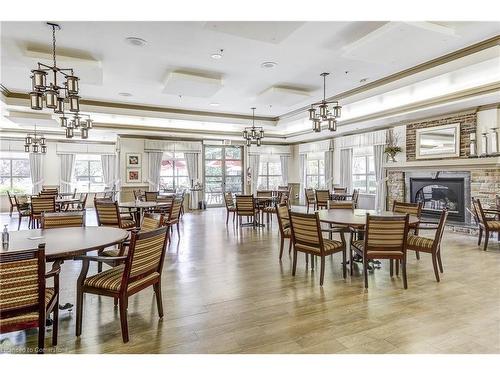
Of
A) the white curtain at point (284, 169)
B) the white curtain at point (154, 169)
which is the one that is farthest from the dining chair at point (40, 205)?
the white curtain at point (284, 169)

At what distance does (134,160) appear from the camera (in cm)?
1094

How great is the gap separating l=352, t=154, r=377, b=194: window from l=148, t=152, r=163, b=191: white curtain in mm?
6940

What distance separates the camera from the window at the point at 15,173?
36.7ft

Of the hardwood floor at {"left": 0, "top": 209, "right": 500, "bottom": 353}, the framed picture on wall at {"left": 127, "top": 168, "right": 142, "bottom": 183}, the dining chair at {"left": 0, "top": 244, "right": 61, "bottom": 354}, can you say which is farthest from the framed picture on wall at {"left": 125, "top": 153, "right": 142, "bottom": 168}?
the dining chair at {"left": 0, "top": 244, "right": 61, "bottom": 354}

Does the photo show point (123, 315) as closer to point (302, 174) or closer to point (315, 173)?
point (315, 173)

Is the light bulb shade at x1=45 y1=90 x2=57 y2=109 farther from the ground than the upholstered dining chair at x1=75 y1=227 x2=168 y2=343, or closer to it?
farther from the ground

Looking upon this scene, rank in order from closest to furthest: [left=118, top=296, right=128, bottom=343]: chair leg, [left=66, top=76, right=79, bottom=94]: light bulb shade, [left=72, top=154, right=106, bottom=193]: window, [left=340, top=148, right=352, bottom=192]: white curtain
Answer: [left=118, top=296, right=128, bottom=343]: chair leg → [left=66, top=76, right=79, bottom=94]: light bulb shade → [left=340, top=148, right=352, bottom=192]: white curtain → [left=72, top=154, right=106, bottom=193]: window

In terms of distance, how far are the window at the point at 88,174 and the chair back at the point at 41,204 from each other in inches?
222

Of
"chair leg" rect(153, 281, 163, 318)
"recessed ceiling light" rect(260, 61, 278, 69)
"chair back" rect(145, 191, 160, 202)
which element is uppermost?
"recessed ceiling light" rect(260, 61, 278, 69)

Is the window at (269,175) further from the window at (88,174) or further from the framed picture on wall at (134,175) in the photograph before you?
the window at (88,174)

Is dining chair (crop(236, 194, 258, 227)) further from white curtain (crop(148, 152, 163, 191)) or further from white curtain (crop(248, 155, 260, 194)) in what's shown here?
white curtain (crop(248, 155, 260, 194))

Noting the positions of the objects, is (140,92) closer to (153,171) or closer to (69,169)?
(153,171)

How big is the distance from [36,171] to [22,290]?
11.6m

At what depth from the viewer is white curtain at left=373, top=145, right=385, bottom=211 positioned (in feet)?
29.6
